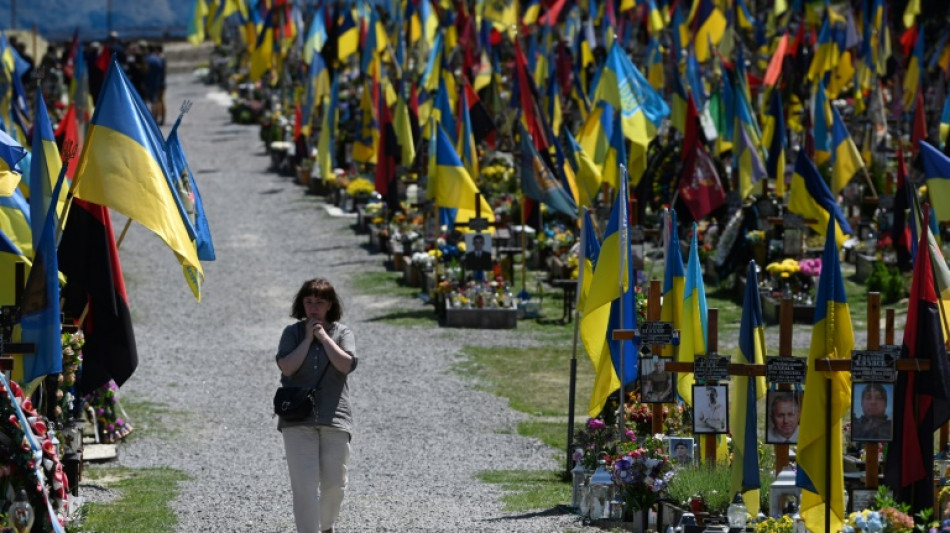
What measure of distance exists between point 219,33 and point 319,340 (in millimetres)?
47745

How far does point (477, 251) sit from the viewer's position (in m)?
25.7

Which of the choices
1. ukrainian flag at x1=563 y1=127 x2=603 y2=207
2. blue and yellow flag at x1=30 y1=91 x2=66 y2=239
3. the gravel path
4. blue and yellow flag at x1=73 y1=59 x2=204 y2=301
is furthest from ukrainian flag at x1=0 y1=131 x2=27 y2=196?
ukrainian flag at x1=563 y1=127 x2=603 y2=207

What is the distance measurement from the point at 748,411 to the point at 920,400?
1750mm

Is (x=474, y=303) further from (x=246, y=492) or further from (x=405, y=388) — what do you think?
(x=246, y=492)

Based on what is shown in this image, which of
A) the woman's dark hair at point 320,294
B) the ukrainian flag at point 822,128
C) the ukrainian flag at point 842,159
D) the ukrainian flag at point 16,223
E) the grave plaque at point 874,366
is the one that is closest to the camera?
the woman's dark hair at point 320,294

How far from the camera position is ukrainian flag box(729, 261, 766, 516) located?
45.2 ft

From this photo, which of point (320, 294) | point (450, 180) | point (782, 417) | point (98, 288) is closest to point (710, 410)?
point (782, 417)

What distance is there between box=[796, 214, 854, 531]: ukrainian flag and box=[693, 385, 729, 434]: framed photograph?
1.44 m

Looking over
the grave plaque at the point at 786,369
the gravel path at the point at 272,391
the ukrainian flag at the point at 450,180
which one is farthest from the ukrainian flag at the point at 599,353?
the ukrainian flag at the point at 450,180

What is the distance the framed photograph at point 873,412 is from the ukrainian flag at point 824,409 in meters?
0.14

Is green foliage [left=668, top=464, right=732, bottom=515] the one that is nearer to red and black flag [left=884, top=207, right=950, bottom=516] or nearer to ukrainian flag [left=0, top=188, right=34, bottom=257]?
red and black flag [left=884, top=207, right=950, bottom=516]

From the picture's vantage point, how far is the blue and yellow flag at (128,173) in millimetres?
13688

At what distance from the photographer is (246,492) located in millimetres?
16234

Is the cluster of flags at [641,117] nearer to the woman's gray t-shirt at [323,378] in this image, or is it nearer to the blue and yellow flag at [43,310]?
the woman's gray t-shirt at [323,378]
